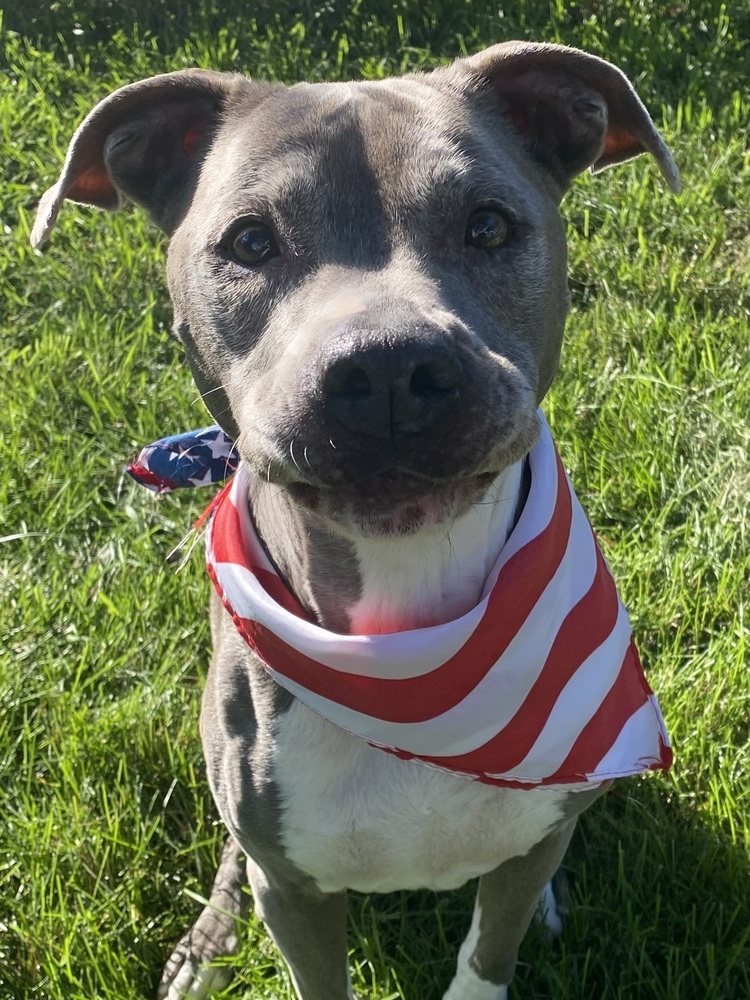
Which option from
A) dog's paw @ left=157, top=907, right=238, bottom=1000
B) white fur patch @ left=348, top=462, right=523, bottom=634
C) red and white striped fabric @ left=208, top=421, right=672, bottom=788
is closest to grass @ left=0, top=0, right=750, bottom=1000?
dog's paw @ left=157, top=907, right=238, bottom=1000

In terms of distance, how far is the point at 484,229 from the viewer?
1960 millimetres

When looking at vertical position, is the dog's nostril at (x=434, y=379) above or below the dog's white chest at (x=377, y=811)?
above

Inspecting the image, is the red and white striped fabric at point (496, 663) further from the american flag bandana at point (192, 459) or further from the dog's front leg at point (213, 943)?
the dog's front leg at point (213, 943)

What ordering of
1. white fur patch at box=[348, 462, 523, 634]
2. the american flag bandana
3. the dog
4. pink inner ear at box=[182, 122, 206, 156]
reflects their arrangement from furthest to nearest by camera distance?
the american flag bandana
pink inner ear at box=[182, 122, 206, 156]
white fur patch at box=[348, 462, 523, 634]
the dog

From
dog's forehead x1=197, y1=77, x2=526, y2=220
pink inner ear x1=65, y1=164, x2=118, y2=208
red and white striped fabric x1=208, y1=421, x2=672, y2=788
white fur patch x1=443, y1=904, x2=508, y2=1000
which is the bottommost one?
white fur patch x1=443, y1=904, x2=508, y2=1000

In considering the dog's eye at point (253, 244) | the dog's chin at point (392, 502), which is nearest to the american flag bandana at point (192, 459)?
the dog's eye at point (253, 244)

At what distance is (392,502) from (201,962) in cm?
166

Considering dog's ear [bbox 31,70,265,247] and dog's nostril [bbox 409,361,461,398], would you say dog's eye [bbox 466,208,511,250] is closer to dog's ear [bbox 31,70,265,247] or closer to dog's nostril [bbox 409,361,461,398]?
dog's nostril [bbox 409,361,461,398]

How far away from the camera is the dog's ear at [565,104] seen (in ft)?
7.22

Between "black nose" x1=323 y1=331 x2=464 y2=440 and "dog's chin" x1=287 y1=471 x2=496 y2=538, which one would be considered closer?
"black nose" x1=323 y1=331 x2=464 y2=440

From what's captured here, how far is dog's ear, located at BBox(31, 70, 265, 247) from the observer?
2.21 metres

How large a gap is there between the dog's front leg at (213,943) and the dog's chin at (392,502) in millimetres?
1411

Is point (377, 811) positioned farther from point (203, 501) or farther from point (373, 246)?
point (203, 501)

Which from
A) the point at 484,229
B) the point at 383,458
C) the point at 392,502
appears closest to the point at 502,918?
the point at 392,502
